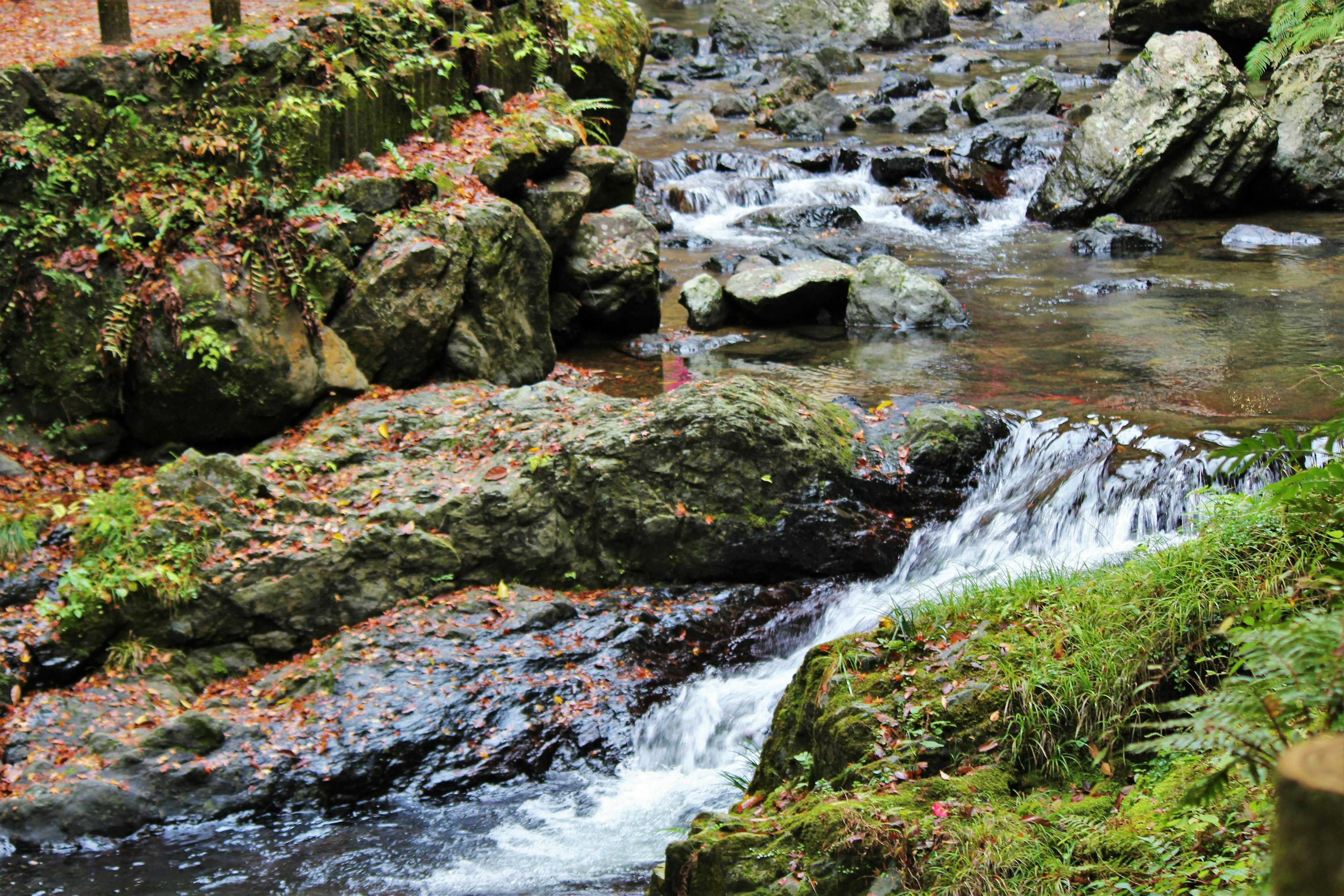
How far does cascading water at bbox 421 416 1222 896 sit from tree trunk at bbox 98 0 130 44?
22.8 ft

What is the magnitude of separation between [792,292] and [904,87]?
46.5 ft

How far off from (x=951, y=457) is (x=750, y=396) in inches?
70.2

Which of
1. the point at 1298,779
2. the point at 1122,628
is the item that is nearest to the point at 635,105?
the point at 1122,628

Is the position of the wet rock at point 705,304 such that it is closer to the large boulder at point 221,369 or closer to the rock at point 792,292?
the rock at point 792,292

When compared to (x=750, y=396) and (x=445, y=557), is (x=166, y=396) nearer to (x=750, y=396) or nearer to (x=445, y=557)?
(x=445, y=557)

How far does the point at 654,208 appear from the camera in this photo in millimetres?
15539

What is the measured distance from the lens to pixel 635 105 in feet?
73.5

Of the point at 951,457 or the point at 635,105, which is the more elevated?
the point at 635,105

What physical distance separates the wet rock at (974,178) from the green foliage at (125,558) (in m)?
13.7

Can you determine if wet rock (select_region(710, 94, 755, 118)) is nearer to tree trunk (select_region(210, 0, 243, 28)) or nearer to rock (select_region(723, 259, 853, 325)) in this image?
rock (select_region(723, 259, 853, 325))

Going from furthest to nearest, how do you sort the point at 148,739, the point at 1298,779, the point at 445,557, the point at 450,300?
the point at 450,300 → the point at 445,557 → the point at 148,739 → the point at 1298,779

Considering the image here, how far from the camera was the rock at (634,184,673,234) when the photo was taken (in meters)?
15.2

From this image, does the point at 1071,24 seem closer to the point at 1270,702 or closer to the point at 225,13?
the point at 225,13

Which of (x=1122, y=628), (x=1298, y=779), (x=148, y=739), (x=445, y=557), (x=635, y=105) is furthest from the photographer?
→ (x=635, y=105)
